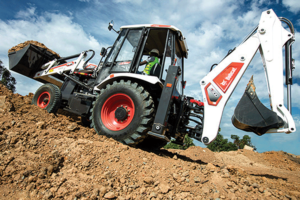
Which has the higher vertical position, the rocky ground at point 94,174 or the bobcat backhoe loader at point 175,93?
the bobcat backhoe loader at point 175,93

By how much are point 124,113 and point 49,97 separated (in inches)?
116

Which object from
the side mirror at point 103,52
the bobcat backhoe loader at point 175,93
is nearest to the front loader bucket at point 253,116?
the bobcat backhoe loader at point 175,93

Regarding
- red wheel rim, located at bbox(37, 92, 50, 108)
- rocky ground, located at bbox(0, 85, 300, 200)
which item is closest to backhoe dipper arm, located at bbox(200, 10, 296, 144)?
rocky ground, located at bbox(0, 85, 300, 200)

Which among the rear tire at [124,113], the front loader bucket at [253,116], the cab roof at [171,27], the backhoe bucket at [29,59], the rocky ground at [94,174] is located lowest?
the rocky ground at [94,174]

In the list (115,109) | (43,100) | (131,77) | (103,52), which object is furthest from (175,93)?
(43,100)

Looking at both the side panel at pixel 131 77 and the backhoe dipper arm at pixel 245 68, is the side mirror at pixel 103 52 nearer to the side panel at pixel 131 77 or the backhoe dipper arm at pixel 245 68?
the side panel at pixel 131 77

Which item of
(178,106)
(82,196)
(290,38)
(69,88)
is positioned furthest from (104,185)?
(69,88)

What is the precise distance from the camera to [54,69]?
5.99m

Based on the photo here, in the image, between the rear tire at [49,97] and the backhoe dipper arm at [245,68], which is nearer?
the backhoe dipper arm at [245,68]

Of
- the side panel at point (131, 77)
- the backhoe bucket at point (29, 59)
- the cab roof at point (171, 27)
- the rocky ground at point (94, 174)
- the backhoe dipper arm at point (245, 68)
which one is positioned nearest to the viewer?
the rocky ground at point (94, 174)

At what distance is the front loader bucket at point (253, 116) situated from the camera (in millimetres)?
2768

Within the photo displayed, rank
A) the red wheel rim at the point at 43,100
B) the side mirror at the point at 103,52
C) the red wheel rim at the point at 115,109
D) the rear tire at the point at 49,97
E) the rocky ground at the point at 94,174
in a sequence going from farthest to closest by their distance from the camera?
the red wheel rim at the point at 43,100
the rear tire at the point at 49,97
the side mirror at the point at 103,52
the red wheel rim at the point at 115,109
the rocky ground at the point at 94,174

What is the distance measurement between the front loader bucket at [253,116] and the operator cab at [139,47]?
1571 mm

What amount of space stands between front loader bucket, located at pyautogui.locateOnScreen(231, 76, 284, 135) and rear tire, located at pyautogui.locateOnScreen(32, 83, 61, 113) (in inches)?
177
